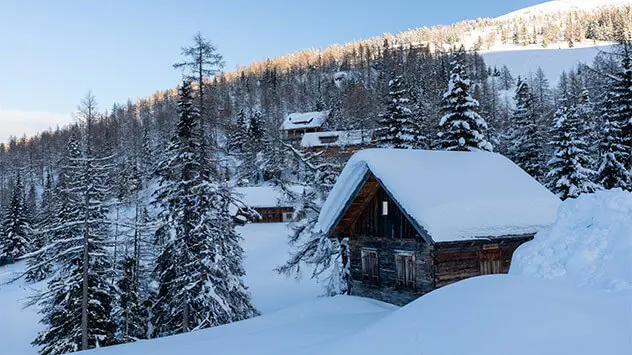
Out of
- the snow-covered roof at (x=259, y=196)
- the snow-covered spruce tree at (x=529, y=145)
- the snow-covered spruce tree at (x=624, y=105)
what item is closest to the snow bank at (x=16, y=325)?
the snow-covered roof at (x=259, y=196)

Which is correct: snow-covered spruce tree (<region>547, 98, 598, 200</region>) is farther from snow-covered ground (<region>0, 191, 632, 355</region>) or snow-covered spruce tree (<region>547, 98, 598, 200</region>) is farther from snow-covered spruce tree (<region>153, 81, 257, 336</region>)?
snow-covered ground (<region>0, 191, 632, 355</region>)

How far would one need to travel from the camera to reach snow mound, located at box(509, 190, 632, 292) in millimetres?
6473

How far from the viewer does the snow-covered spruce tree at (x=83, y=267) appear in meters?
19.5

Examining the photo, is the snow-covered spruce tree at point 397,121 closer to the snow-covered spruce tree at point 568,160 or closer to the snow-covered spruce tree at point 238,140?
the snow-covered spruce tree at point 568,160

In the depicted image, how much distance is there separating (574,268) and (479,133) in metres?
22.4

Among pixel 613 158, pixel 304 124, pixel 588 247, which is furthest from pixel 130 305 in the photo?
pixel 304 124

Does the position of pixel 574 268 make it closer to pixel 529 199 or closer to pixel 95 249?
pixel 529 199

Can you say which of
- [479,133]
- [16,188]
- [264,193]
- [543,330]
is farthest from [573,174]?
[16,188]

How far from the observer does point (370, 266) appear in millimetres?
17500

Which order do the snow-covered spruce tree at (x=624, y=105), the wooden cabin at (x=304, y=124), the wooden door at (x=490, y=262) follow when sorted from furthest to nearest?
the wooden cabin at (x=304, y=124), the snow-covered spruce tree at (x=624, y=105), the wooden door at (x=490, y=262)

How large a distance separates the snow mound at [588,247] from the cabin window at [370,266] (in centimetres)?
882

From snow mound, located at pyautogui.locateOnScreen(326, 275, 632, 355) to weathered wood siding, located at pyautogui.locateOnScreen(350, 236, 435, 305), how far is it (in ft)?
24.8

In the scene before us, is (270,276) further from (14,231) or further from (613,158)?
(14,231)

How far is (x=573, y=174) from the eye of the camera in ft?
95.0
